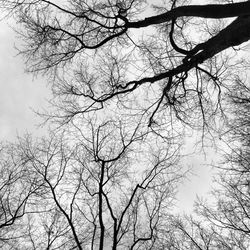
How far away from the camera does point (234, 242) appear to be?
11.2 meters

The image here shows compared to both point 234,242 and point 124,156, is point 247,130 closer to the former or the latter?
point 124,156

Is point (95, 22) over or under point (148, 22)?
over

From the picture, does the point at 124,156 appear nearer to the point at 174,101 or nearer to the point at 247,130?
the point at 174,101

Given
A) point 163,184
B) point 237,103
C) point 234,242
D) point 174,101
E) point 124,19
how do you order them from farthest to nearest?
point 234,242
point 163,184
point 237,103
point 174,101
point 124,19

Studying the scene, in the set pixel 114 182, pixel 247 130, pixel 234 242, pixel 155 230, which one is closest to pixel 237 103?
pixel 247 130

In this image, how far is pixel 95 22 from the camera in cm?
714

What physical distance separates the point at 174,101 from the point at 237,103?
2034 mm

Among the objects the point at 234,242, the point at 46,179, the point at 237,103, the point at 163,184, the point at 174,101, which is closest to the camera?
the point at 174,101

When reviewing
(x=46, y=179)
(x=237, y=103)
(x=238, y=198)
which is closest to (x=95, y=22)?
(x=237, y=103)

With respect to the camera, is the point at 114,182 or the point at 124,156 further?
the point at 114,182

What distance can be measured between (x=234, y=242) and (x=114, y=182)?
18.4 ft

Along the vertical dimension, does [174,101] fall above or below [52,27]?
below

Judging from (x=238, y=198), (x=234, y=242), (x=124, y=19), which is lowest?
(x=234, y=242)

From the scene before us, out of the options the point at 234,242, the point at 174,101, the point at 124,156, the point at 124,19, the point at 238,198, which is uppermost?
the point at 124,19
